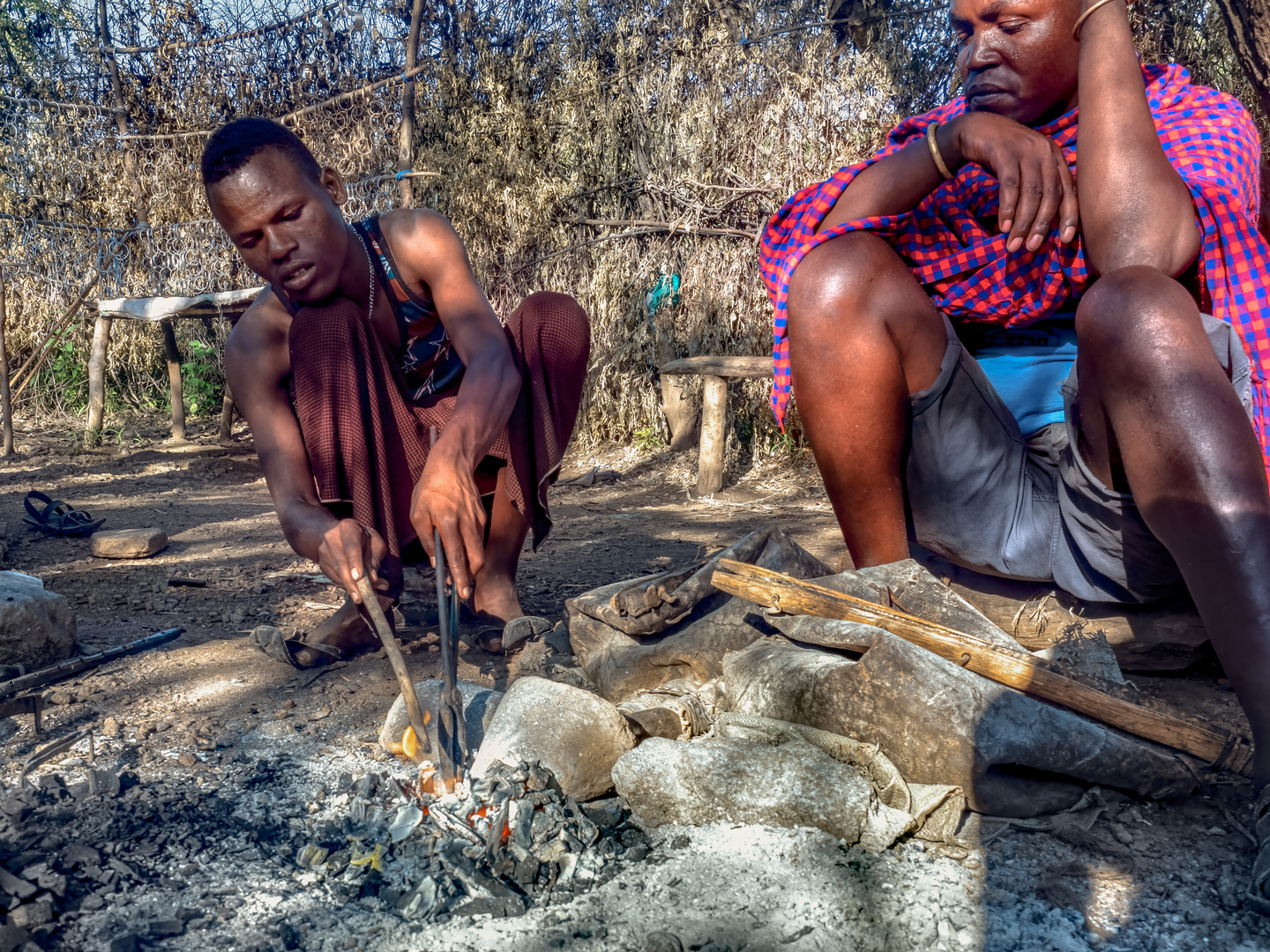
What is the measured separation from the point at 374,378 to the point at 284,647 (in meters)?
0.72

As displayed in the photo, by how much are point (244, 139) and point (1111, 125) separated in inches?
76.0

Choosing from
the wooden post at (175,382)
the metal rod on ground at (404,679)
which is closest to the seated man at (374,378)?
the metal rod on ground at (404,679)

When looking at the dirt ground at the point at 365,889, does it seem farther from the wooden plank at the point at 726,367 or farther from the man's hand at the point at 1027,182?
the wooden plank at the point at 726,367

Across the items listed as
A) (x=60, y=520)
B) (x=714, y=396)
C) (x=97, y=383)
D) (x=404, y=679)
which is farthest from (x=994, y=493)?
(x=97, y=383)

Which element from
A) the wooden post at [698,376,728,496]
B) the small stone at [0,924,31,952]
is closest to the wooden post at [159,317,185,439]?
the wooden post at [698,376,728,496]

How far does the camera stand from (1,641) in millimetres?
2145

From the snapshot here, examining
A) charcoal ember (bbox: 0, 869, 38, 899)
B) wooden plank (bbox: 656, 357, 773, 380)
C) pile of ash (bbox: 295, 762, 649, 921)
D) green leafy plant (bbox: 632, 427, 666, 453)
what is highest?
wooden plank (bbox: 656, 357, 773, 380)

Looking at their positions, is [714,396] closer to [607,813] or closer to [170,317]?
[607,813]

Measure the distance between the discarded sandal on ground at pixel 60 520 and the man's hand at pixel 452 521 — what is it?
3020 mm

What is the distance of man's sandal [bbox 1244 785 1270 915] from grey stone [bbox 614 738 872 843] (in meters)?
0.51

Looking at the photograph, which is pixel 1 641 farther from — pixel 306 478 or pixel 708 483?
pixel 708 483

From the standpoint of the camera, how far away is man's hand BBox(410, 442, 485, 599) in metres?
1.72

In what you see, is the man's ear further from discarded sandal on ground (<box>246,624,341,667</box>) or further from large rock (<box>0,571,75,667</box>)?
A: large rock (<box>0,571,75,667</box>)

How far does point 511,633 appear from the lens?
223cm
